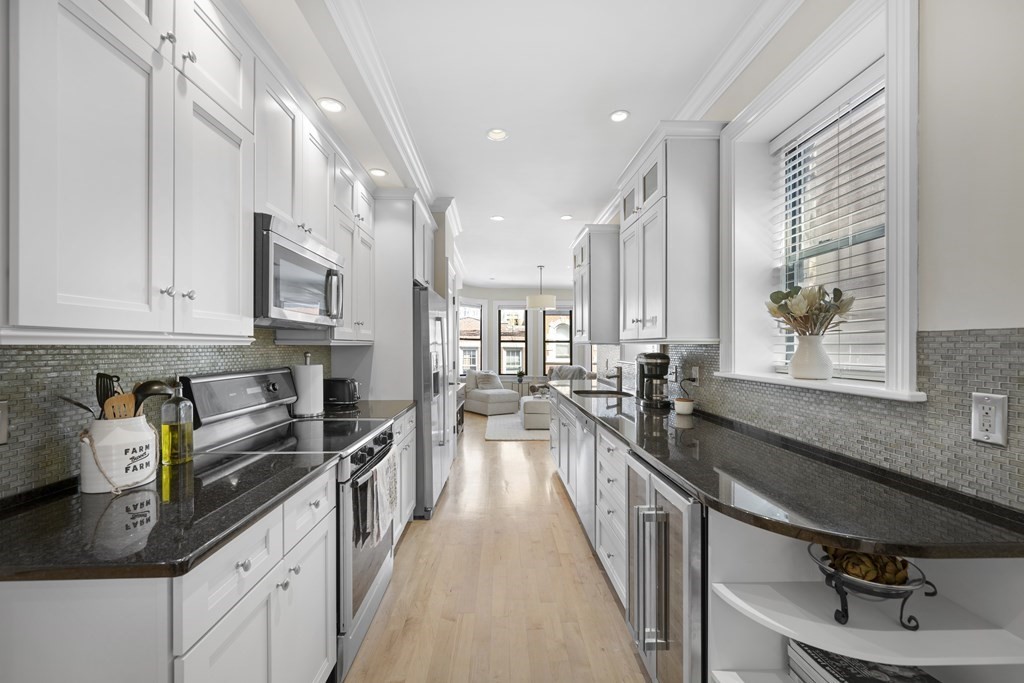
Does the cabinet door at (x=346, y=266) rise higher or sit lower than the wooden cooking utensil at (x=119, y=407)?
higher


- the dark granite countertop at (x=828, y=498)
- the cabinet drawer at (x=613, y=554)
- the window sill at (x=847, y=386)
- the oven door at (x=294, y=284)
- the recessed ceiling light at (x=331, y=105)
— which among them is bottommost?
the cabinet drawer at (x=613, y=554)

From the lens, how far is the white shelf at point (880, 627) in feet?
3.15

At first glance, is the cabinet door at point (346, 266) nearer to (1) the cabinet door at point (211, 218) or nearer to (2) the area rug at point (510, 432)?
(1) the cabinet door at point (211, 218)

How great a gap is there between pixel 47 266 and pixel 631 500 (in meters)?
1.96

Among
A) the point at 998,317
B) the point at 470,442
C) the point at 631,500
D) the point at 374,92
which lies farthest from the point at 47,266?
the point at 470,442

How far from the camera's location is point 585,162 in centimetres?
365

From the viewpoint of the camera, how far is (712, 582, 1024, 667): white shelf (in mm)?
961

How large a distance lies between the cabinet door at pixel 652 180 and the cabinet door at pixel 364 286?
6.01 ft

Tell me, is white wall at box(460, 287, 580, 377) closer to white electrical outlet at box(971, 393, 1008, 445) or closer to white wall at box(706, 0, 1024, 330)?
white wall at box(706, 0, 1024, 330)

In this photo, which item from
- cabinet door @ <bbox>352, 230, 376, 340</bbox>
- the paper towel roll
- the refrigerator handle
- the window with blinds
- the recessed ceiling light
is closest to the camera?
the window with blinds

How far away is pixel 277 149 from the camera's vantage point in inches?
77.5

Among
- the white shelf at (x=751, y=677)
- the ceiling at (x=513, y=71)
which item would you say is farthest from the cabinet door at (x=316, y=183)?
the white shelf at (x=751, y=677)

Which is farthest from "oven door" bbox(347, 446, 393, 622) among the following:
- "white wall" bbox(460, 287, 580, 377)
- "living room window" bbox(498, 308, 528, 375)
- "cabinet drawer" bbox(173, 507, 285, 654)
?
"living room window" bbox(498, 308, 528, 375)

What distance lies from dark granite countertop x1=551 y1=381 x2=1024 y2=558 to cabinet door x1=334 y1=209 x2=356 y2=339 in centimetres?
172
